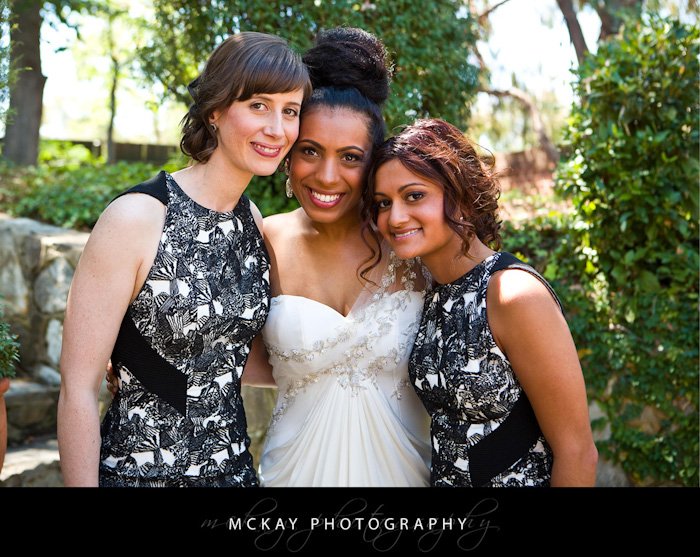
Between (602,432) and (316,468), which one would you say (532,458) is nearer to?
(316,468)

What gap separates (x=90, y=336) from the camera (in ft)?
7.91

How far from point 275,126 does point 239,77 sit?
0.21m

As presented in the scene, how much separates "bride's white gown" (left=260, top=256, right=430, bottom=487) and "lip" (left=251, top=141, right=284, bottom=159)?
0.65 meters

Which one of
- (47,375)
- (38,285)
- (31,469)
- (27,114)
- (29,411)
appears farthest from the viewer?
(27,114)

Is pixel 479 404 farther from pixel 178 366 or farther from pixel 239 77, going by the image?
pixel 239 77

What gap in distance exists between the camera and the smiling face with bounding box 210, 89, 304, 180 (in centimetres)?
272

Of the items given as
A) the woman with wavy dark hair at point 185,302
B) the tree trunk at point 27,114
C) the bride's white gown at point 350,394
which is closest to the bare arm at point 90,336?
the woman with wavy dark hair at point 185,302

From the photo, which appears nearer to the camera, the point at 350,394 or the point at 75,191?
the point at 350,394

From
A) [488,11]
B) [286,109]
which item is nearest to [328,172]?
[286,109]

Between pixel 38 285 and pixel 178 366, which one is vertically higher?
pixel 178 366

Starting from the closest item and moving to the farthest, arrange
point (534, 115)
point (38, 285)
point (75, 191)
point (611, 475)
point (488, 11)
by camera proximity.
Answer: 1. point (611, 475)
2. point (38, 285)
3. point (75, 191)
4. point (488, 11)
5. point (534, 115)

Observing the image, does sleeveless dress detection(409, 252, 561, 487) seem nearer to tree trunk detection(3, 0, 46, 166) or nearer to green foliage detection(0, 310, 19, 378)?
green foliage detection(0, 310, 19, 378)
